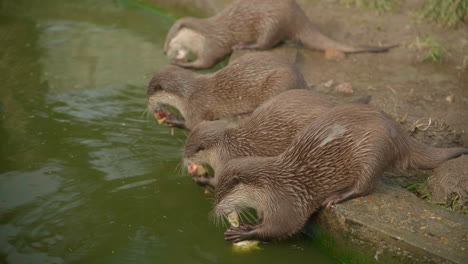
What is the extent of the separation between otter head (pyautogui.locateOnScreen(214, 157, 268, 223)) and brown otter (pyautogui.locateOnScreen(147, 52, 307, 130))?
3.00 feet

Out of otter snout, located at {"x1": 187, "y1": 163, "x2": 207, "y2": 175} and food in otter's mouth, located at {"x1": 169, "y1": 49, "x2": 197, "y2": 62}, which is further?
food in otter's mouth, located at {"x1": 169, "y1": 49, "x2": 197, "y2": 62}

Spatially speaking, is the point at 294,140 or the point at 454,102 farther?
the point at 454,102

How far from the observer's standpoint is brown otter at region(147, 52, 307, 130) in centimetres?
360

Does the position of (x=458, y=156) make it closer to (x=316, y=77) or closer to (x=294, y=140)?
(x=294, y=140)

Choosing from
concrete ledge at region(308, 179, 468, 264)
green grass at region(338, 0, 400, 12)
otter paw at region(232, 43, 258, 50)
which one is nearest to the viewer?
concrete ledge at region(308, 179, 468, 264)

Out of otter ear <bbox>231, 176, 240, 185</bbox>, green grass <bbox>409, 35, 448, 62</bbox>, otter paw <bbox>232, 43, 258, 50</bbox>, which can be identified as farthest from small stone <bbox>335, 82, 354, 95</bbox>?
otter ear <bbox>231, 176, 240, 185</bbox>

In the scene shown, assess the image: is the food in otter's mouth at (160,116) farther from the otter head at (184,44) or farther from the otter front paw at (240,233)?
the otter front paw at (240,233)

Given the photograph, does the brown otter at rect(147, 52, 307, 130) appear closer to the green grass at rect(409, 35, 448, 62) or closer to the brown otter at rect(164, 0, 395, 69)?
the brown otter at rect(164, 0, 395, 69)

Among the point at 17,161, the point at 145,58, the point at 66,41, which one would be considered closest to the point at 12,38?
the point at 66,41

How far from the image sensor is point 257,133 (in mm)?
3068

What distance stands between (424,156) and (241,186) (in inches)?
35.7

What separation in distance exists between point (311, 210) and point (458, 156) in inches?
31.2

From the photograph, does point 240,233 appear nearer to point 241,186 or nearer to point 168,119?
point 241,186

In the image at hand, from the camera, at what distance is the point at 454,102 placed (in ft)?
12.4
